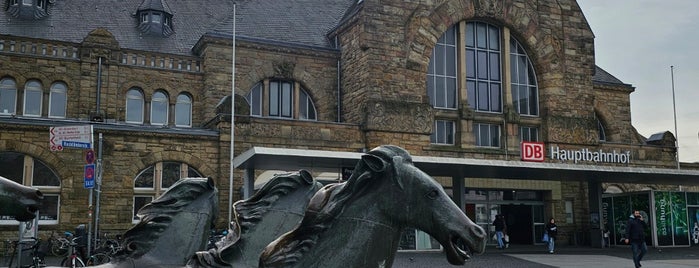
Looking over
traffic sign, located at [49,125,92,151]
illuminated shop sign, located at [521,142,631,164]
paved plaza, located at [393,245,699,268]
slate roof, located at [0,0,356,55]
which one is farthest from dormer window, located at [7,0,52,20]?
illuminated shop sign, located at [521,142,631,164]

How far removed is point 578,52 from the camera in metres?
33.0

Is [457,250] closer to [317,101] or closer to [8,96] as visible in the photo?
[8,96]

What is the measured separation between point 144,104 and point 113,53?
2.26 metres

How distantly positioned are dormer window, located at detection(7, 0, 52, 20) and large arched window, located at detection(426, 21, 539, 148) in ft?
52.1

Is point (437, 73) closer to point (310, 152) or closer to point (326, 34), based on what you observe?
point (326, 34)

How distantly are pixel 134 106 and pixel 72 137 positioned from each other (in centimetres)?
1010

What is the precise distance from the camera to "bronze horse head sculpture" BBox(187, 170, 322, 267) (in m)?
4.19

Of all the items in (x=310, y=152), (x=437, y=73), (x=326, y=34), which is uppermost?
(x=326, y=34)

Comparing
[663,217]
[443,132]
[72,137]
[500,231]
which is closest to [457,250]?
[72,137]

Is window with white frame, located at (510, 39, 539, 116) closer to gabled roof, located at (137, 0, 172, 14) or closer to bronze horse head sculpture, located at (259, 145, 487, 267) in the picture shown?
gabled roof, located at (137, 0, 172, 14)

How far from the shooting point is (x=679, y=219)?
29281 millimetres

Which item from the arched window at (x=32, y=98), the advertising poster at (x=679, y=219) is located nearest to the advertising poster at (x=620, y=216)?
the advertising poster at (x=679, y=219)

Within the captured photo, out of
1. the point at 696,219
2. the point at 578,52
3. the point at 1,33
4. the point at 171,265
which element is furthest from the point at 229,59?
the point at 171,265

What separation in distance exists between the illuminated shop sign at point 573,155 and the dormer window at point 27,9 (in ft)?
65.2
